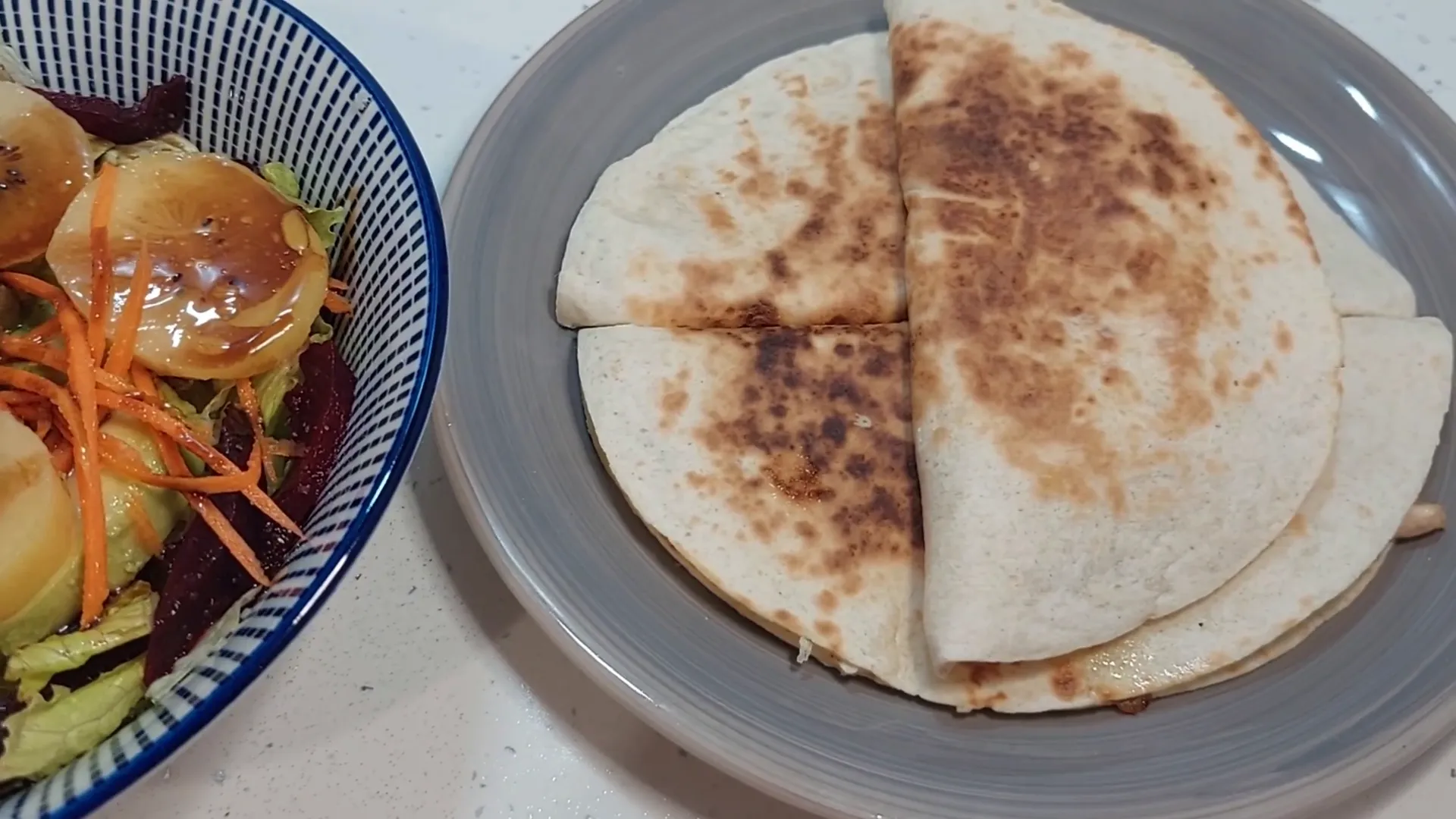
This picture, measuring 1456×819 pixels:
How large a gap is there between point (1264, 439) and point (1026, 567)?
388 millimetres

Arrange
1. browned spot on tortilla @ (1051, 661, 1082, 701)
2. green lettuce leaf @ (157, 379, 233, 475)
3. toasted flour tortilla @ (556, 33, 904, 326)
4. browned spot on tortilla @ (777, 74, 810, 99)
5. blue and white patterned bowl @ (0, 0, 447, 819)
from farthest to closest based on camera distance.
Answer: browned spot on tortilla @ (777, 74, 810, 99), toasted flour tortilla @ (556, 33, 904, 326), browned spot on tortilla @ (1051, 661, 1082, 701), green lettuce leaf @ (157, 379, 233, 475), blue and white patterned bowl @ (0, 0, 447, 819)

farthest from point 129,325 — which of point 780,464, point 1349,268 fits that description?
point 1349,268

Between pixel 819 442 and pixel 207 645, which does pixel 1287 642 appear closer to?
pixel 819 442

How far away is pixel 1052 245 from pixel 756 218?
0.42 m

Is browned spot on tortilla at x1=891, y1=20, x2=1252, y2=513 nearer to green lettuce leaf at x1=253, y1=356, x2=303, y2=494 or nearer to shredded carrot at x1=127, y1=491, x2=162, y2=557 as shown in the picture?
green lettuce leaf at x1=253, y1=356, x2=303, y2=494

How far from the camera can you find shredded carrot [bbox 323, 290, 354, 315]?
1.19m

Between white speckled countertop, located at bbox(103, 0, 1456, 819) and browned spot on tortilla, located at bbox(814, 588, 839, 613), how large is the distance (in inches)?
9.0

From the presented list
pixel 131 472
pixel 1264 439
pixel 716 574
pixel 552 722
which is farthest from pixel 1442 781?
pixel 131 472

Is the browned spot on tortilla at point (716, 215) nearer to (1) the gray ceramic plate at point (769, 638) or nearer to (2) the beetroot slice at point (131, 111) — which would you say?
(1) the gray ceramic plate at point (769, 638)

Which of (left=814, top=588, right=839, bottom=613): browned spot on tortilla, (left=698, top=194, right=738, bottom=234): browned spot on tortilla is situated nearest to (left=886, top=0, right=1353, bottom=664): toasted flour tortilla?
(left=814, top=588, right=839, bottom=613): browned spot on tortilla

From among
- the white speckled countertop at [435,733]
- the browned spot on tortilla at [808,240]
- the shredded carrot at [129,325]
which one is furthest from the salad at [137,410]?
the browned spot on tortilla at [808,240]

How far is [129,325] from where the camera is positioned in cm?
107

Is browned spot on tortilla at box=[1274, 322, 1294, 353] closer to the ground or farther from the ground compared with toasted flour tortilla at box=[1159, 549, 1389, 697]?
farther from the ground

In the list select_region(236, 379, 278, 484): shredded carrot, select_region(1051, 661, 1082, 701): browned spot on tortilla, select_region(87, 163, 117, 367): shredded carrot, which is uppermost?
select_region(1051, 661, 1082, 701): browned spot on tortilla
